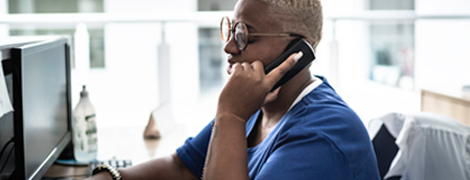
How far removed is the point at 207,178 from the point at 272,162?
0.13 m

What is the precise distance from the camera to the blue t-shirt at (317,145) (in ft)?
2.43

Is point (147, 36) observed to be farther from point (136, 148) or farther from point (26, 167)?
point (26, 167)

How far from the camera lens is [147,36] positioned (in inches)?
104

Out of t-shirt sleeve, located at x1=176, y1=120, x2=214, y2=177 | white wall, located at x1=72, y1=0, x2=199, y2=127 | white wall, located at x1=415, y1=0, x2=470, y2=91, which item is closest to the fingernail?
t-shirt sleeve, located at x1=176, y1=120, x2=214, y2=177

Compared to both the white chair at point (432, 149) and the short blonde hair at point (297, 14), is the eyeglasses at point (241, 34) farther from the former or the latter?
the white chair at point (432, 149)

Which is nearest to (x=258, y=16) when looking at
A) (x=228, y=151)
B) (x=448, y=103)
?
(x=228, y=151)

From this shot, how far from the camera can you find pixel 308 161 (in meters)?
0.74

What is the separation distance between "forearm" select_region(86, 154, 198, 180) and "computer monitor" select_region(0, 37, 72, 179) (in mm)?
222

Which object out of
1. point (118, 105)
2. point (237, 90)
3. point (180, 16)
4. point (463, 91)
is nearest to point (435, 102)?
point (463, 91)

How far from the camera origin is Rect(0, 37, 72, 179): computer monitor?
917mm

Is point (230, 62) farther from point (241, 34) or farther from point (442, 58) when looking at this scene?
point (442, 58)

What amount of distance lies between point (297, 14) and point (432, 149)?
1.95 ft

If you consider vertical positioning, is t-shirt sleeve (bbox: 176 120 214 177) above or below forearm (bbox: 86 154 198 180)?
above

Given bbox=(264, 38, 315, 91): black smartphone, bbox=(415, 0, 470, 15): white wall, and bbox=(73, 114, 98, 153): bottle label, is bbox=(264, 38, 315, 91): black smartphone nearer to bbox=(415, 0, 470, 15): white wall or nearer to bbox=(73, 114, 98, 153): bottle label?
bbox=(73, 114, 98, 153): bottle label
